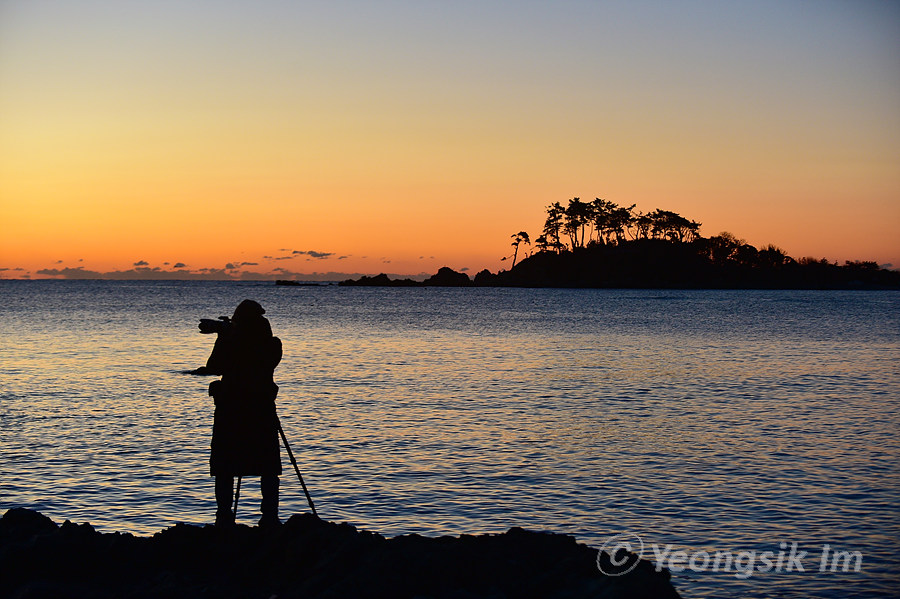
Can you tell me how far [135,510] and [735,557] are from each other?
749 cm

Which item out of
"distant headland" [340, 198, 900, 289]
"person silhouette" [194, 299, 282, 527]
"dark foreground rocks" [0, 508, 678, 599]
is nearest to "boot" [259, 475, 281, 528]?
"person silhouette" [194, 299, 282, 527]

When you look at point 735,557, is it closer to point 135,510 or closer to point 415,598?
point 415,598

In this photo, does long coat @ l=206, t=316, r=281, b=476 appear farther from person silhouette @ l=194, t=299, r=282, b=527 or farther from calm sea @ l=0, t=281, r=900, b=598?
calm sea @ l=0, t=281, r=900, b=598

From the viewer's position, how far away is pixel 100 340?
44.2 m

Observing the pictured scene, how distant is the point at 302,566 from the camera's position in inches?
278

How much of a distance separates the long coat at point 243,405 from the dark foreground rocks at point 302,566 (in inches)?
26.6

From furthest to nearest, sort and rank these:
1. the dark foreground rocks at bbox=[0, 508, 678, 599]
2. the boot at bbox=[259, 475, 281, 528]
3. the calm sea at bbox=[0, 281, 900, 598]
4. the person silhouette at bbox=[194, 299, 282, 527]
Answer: the calm sea at bbox=[0, 281, 900, 598] < the boot at bbox=[259, 475, 281, 528] < the person silhouette at bbox=[194, 299, 282, 527] < the dark foreground rocks at bbox=[0, 508, 678, 599]

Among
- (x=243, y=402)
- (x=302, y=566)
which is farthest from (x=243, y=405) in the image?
(x=302, y=566)

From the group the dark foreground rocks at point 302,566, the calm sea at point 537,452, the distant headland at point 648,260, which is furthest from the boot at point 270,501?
the distant headland at point 648,260

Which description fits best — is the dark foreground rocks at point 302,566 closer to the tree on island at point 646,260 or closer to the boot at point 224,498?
the boot at point 224,498

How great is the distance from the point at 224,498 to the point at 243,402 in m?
1.02

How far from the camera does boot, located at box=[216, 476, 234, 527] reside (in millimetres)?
7809

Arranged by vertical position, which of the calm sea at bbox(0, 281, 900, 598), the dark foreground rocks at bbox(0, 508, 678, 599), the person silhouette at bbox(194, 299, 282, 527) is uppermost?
the person silhouette at bbox(194, 299, 282, 527)

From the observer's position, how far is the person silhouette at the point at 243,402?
7.71 meters
